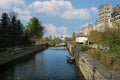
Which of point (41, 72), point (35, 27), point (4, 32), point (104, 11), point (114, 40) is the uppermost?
point (104, 11)

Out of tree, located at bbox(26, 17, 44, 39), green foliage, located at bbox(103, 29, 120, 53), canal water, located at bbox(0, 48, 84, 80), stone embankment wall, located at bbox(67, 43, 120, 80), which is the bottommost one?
canal water, located at bbox(0, 48, 84, 80)

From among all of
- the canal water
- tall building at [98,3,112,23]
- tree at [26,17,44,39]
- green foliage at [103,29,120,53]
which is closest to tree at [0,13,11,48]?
the canal water

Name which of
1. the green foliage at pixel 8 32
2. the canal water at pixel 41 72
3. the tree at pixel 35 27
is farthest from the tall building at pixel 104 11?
the canal water at pixel 41 72

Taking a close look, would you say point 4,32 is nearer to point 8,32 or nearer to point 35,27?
point 8,32

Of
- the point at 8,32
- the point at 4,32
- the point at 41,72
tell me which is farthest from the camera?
the point at 8,32

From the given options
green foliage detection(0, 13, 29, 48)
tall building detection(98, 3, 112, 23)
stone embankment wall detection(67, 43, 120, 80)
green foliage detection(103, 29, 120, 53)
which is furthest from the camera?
tall building detection(98, 3, 112, 23)

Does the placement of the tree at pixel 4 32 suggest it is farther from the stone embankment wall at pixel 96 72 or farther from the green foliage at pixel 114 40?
the stone embankment wall at pixel 96 72

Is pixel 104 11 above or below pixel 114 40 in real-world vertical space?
above

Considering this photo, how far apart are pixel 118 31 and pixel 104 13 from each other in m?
130

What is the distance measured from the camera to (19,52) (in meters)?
44.8

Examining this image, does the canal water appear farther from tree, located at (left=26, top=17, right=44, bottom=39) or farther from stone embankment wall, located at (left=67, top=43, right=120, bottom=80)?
tree, located at (left=26, top=17, right=44, bottom=39)

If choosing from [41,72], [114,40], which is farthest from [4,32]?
[114,40]

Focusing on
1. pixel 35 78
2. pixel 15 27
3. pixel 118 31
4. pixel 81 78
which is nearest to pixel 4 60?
pixel 35 78

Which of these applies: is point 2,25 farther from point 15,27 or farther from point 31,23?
point 31,23
